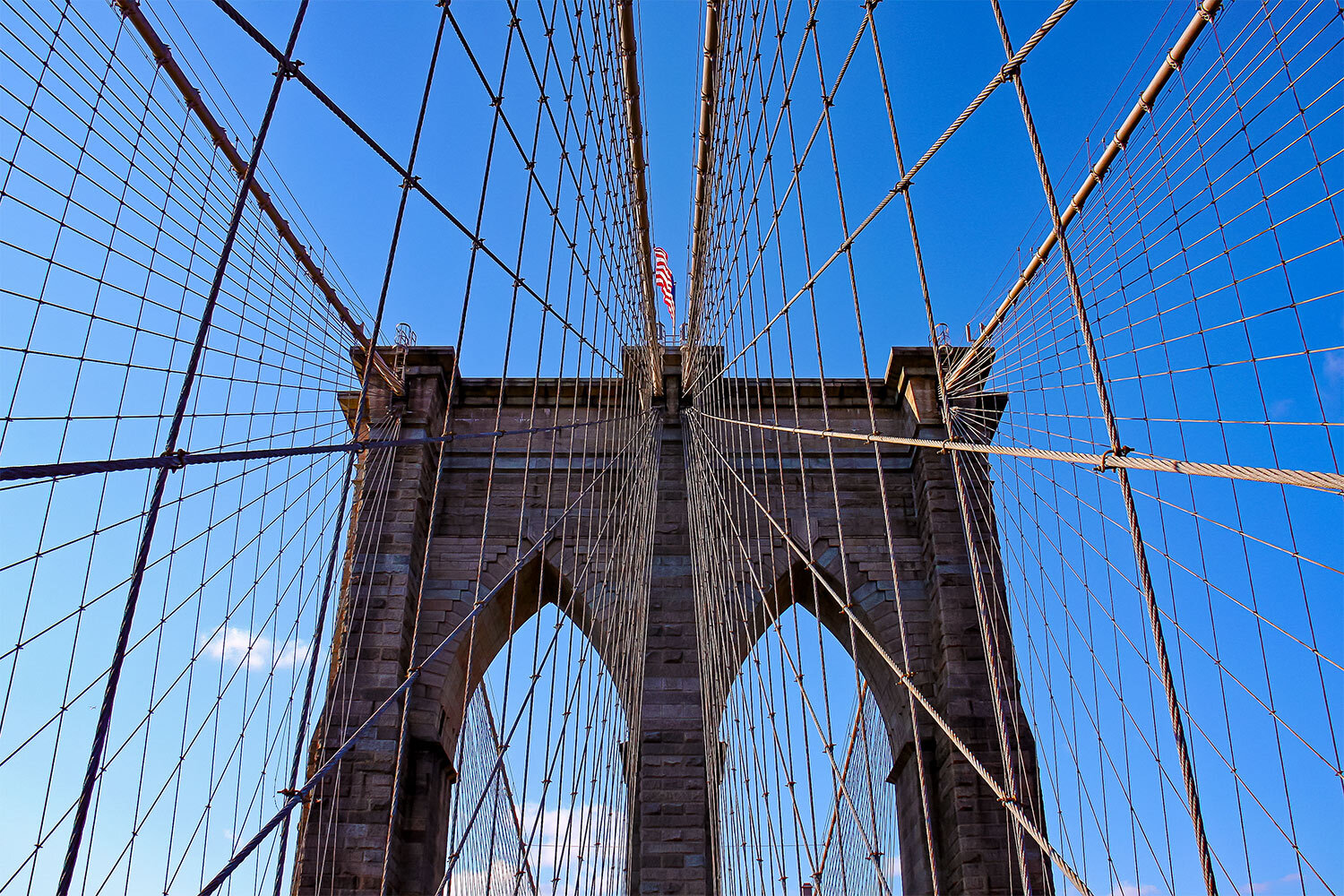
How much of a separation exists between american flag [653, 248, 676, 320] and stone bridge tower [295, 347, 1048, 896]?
261 centimetres

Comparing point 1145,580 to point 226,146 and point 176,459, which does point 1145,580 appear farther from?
point 226,146

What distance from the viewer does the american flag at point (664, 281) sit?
47.1 feet

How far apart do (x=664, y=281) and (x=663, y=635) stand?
5.78 metres

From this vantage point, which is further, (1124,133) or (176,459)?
(1124,133)

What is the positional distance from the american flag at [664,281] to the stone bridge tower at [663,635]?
2608 mm

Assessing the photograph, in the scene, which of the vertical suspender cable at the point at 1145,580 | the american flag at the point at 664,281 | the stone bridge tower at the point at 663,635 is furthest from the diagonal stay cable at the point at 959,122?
the american flag at the point at 664,281

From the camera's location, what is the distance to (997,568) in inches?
407

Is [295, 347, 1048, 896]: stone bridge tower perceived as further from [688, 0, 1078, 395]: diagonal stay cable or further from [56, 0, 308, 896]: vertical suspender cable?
[56, 0, 308, 896]: vertical suspender cable

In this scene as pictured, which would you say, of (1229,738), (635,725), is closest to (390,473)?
(635,725)

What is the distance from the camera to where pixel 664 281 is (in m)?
14.5

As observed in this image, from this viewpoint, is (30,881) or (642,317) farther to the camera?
(642,317)

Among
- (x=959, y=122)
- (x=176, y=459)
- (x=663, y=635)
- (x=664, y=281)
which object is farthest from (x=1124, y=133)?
(x=664, y=281)

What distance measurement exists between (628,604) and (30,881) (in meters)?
6.00

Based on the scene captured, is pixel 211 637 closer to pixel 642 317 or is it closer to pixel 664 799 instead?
pixel 664 799
